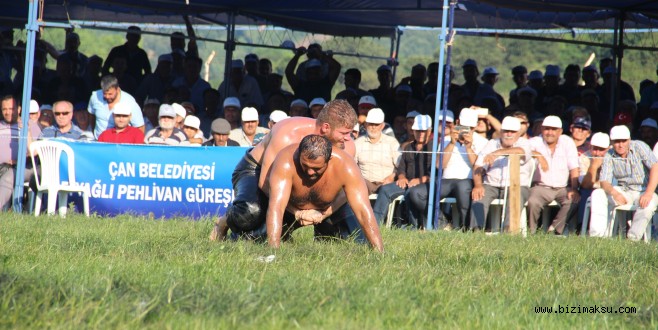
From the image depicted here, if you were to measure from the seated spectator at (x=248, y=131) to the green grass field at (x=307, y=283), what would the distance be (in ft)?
14.1

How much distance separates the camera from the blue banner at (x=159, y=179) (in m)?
12.3

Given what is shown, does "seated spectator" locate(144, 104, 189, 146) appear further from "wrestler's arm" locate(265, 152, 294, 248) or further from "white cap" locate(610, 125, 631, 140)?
"wrestler's arm" locate(265, 152, 294, 248)

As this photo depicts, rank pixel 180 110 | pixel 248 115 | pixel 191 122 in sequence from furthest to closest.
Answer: pixel 180 110
pixel 191 122
pixel 248 115

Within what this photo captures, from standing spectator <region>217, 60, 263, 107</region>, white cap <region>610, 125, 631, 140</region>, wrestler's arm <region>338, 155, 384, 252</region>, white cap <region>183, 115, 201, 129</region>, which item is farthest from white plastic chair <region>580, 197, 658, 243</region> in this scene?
standing spectator <region>217, 60, 263, 107</region>

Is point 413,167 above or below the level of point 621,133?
below

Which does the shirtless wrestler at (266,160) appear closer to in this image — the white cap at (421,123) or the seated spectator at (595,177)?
the white cap at (421,123)

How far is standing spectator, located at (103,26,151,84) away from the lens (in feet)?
57.3

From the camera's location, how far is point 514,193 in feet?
38.9

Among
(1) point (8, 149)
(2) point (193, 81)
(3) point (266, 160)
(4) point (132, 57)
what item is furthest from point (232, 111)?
(3) point (266, 160)

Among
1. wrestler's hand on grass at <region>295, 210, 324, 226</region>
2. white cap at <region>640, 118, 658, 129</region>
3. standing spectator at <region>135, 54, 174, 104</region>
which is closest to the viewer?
wrestler's hand on grass at <region>295, 210, 324, 226</region>

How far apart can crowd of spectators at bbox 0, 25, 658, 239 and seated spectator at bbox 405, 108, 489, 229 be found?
0.01 metres

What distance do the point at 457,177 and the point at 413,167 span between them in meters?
0.61

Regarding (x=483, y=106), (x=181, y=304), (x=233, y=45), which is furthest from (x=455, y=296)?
(x=233, y=45)

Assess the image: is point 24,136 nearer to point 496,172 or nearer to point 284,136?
point 284,136
